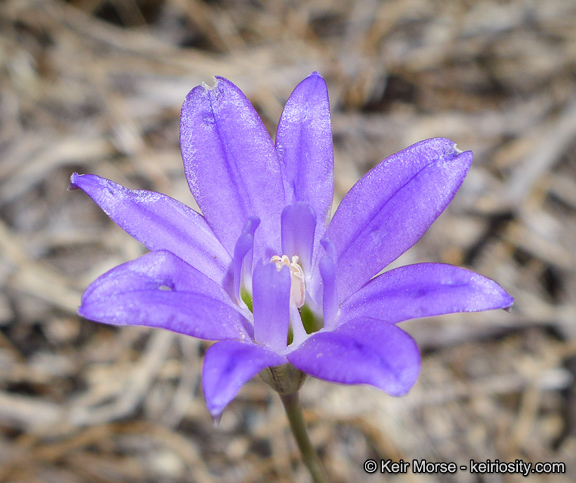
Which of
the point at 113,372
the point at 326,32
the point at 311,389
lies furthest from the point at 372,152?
the point at 113,372

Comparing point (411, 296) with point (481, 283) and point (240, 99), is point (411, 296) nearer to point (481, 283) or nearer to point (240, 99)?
point (481, 283)

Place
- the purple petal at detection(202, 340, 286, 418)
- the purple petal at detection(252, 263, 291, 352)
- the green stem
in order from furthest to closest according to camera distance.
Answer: the green stem, the purple petal at detection(252, 263, 291, 352), the purple petal at detection(202, 340, 286, 418)

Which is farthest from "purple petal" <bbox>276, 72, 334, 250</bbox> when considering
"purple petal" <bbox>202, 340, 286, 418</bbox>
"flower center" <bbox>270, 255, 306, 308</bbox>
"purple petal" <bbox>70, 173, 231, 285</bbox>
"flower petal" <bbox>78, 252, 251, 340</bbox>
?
"purple petal" <bbox>202, 340, 286, 418</bbox>

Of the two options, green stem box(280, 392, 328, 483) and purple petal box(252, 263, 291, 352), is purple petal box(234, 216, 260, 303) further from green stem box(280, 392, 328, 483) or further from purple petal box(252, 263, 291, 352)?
green stem box(280, 392, 328, 483)

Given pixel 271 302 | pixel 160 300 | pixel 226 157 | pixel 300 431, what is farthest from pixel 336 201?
pixel 160 300

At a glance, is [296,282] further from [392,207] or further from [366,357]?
[366,357]

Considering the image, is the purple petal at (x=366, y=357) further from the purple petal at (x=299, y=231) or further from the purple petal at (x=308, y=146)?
the purple petal at (x=308, y=146)

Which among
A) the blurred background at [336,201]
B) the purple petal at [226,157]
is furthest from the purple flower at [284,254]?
the blurred background at [336,201]
